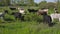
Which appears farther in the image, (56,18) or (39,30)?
(56,18)

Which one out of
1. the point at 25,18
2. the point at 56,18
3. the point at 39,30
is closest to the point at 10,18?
the point at 25,18

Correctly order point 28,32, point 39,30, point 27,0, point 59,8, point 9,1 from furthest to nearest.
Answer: point 9,1 < point 27,0 < point 59,8 < point 39,30 < point 28,32

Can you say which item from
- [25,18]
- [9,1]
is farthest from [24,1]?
[25,18]

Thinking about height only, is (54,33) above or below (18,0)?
below

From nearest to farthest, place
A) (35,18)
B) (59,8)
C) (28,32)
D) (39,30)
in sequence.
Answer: (28,32)
(39,30)
(35,18)
(59,8)

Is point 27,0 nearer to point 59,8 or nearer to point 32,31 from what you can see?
point 59,8

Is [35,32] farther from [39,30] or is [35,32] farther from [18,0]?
[18,0]

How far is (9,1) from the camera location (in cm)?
1248

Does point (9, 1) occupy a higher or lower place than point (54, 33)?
higher

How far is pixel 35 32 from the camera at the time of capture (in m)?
4.82

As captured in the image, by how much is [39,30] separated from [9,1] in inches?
300

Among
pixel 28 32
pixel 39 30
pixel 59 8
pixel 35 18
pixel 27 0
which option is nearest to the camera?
pixel 28 32

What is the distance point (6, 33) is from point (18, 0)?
6909mm

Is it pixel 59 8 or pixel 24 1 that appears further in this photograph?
pixel 24 1
